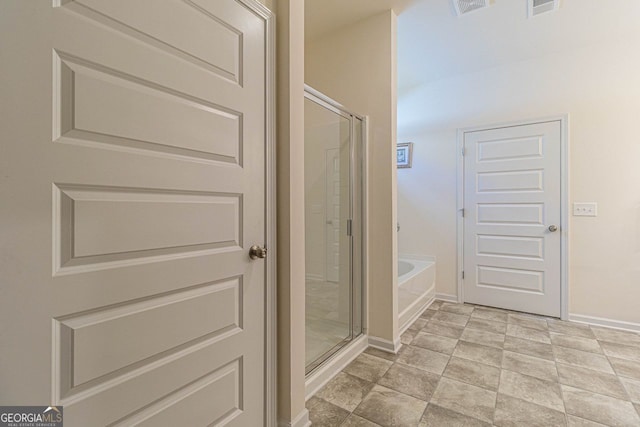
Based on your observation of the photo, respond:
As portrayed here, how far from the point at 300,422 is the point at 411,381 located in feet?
2.66

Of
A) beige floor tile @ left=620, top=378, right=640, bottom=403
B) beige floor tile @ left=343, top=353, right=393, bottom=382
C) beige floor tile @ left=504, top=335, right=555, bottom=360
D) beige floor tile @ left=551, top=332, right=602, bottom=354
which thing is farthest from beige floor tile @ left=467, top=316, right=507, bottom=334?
beige floor tile @ left=343, top=353, right=393, bottom=382

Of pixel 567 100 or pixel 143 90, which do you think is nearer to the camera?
pixel 143 90

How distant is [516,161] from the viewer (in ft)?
9.90

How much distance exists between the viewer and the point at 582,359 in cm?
209

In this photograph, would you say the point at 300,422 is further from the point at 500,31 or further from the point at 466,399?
the point at 500,31

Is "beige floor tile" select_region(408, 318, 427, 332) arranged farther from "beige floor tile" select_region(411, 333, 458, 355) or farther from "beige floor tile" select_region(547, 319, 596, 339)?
"beige floor tile" select_region(547, 319, 596, 339)

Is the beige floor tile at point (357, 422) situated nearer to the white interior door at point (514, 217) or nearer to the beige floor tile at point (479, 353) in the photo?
the beige floor tile at point (479, 353)

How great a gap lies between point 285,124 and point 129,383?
3.75 feet

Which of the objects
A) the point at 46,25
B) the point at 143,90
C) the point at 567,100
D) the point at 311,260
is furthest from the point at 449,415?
the point at 567,100

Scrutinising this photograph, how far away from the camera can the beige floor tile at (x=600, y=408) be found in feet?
4.85

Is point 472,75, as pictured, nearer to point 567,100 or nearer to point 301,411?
point 567,100

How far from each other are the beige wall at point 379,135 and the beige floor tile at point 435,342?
282 millimetres

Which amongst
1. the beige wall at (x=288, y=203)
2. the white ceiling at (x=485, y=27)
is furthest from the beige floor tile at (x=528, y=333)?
the white ceiling at (x=485, y=27)

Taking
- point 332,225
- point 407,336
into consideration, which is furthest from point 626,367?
point 332,225
